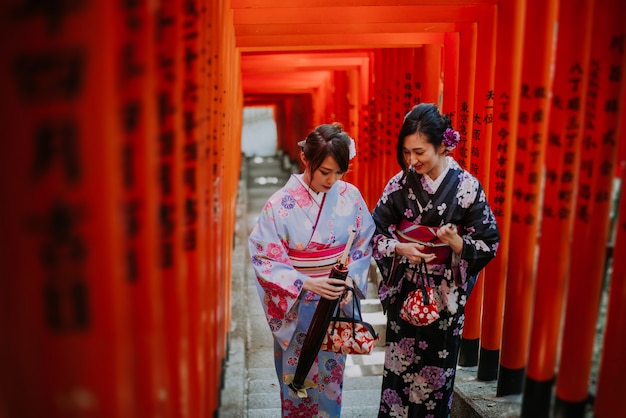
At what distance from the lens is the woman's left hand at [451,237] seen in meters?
3.80

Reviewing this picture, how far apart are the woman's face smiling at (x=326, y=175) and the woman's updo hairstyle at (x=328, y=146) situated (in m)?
0.03

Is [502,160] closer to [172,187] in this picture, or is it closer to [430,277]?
[430,277]

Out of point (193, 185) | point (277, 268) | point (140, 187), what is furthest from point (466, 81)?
point (140, 187)

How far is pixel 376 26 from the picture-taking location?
5801mm

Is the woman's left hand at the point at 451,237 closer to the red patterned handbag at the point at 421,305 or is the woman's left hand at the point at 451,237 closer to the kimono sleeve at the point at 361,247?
the red patterned handbag at the point at 421,305

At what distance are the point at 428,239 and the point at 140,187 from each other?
2.83 metres

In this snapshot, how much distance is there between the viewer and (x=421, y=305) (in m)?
4.12

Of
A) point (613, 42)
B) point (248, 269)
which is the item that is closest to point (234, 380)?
point (613, 42)

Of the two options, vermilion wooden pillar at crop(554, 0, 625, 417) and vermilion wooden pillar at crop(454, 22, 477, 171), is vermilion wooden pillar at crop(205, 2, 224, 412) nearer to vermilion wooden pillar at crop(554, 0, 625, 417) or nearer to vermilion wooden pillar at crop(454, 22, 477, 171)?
vermilion wooden pillar at crop(554, 0, 625, 417)

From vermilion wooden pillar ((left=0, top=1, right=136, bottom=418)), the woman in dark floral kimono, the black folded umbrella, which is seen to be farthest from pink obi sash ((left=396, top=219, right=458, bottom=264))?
vermilion wooden pillar ((left=0, top=1, right=136, bottom=418))

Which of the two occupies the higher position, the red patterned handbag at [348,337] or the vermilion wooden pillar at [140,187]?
the vermilion wooden pillar at [140,187]

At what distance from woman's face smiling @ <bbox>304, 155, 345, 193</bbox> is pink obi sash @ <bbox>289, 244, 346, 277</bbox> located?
486 mm

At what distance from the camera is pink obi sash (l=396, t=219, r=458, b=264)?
13.7 ft

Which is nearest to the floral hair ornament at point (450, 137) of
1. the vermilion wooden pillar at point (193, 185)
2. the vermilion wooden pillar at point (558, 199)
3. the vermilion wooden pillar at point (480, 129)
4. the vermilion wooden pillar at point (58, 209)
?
the vermilion wooden pillar at point (558, 199)
